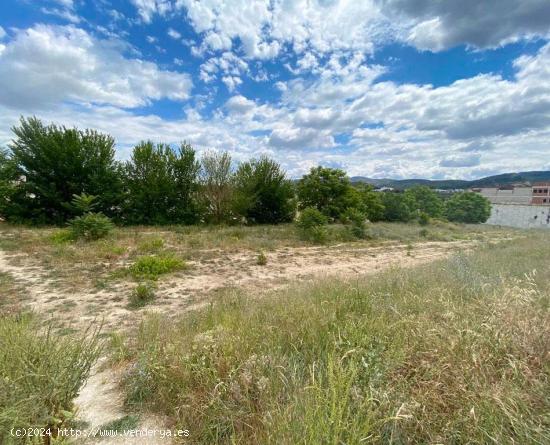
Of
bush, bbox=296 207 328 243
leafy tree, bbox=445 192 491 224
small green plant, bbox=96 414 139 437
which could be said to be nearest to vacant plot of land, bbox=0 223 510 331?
bush, bbox=296 207 328 243

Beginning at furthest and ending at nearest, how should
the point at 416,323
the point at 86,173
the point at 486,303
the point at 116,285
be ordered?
the point at 86,173
the point at 116,285
the point at 486,303
the point at 416,323

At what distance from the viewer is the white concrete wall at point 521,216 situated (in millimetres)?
33562

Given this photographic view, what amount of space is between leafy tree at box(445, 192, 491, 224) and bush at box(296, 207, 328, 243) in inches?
1305

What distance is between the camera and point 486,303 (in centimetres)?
257

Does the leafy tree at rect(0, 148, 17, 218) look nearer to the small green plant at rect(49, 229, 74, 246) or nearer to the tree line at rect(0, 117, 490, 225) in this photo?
the tree line at rect(0, 117, 490, 225)

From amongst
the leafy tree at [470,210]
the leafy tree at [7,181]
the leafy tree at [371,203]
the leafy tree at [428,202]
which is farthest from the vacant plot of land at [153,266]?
the leafy tree at [470,210]

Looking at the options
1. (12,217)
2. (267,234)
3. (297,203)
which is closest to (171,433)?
(267,234)

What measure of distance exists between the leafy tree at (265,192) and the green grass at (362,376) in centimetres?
1646

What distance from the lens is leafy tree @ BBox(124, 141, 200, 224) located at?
654 inches

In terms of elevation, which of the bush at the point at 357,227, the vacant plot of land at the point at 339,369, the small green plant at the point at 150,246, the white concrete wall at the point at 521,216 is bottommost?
the white concrete wall at the point at 521,216

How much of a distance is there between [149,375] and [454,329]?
8.59ft

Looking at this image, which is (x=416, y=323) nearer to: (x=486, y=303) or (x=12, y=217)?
(x=486, y=303)

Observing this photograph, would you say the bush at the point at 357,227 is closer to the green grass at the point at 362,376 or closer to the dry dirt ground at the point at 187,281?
the dry dirt ground at the point at 187,281

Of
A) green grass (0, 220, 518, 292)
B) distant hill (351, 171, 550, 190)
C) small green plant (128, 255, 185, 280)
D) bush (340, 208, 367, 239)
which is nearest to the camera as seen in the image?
small green plant (128, 255, 185, 280)
